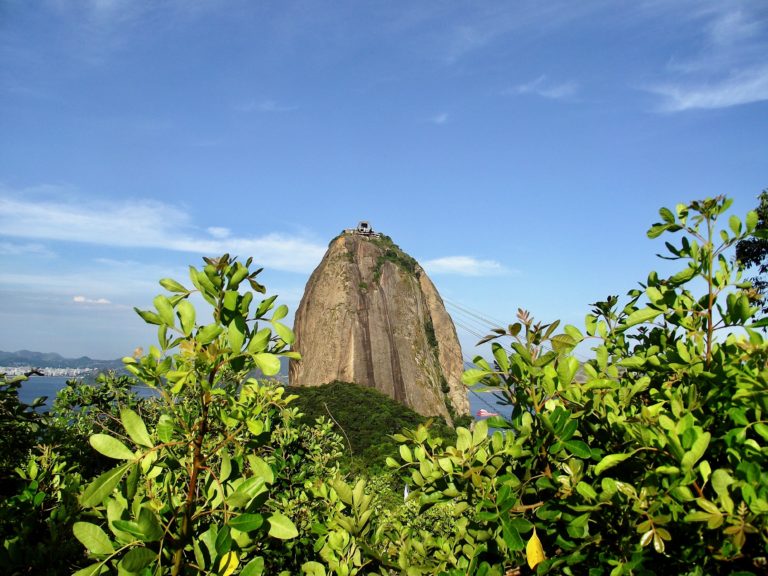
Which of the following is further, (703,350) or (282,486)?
(282,486)

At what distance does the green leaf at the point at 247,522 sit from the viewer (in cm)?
114

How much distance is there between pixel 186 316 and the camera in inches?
51.9

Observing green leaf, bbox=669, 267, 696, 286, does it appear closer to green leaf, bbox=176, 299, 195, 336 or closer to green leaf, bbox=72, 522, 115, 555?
green leaf, bbox=176, 299, 195, 336

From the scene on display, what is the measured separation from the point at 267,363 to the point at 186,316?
28 cm

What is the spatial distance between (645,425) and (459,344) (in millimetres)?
56261

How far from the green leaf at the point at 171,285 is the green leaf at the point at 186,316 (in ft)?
0.23

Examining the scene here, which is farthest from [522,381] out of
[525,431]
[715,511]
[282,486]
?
[282,486]

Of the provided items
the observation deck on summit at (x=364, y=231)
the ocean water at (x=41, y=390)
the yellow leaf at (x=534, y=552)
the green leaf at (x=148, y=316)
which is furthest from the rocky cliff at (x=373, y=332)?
the green leaf at (x=148, y=316)

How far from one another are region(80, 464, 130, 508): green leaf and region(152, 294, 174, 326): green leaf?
0.38 m

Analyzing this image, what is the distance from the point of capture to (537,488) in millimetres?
1716

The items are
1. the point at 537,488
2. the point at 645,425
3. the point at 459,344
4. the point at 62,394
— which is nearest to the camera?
the point at 645,425

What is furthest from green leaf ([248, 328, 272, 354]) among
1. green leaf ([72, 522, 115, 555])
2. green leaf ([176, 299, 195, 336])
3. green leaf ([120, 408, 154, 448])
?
green leaf ([72, 522, 115, 555])

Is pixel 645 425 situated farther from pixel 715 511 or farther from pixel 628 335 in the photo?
pixel 628 335

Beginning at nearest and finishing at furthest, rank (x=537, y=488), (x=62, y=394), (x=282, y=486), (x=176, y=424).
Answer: (x=176, y=424)
(x=537, y=488)
(x=282, y=486)
(x=62, y=394)
